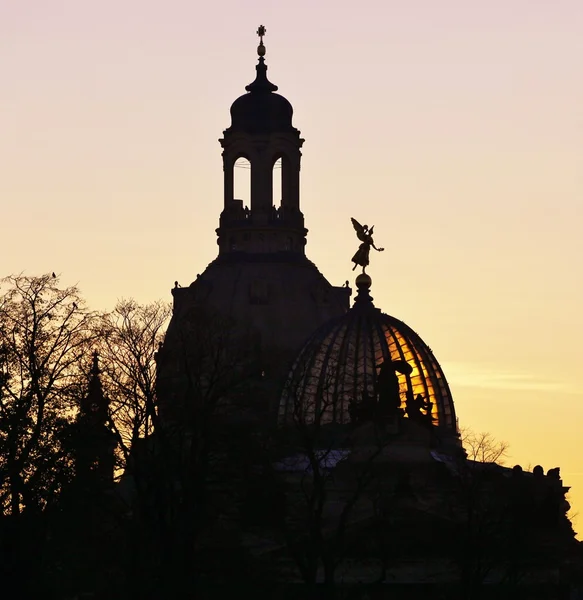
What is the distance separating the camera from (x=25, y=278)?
123 meters

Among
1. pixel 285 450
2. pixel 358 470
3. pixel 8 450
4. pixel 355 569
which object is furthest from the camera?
pixel 358 470

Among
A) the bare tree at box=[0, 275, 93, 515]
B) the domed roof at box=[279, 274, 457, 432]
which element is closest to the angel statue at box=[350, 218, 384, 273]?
the domed roof at box=[279, 274, 457, 432]

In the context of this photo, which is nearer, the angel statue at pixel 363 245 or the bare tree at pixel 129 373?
the bare tree at pixel 129 373

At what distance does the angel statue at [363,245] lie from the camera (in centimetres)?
19262

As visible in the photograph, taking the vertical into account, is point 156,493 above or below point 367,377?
below

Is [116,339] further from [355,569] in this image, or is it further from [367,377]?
[367,377]

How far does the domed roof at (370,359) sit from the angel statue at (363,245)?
2638 mm

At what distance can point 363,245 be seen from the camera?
7603 inches

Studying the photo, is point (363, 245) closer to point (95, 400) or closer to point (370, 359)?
point (370, 359)

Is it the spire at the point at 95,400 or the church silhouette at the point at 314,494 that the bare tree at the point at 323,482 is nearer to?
the church silhouette at the point at 314,494

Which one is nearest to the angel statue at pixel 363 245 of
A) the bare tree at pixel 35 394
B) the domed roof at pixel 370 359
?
the domed roof at pixel 370 359

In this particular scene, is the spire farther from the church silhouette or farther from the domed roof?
the domed roof

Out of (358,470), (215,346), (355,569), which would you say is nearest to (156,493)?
(215,346)

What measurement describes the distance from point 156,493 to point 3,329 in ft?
27.8
